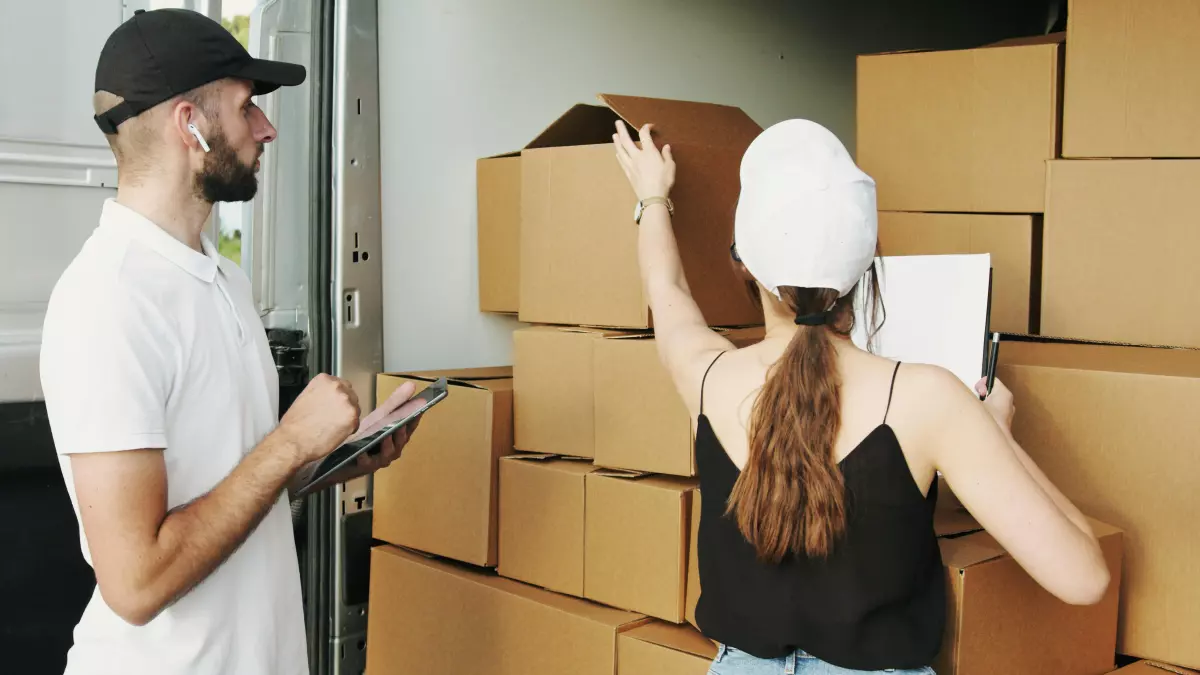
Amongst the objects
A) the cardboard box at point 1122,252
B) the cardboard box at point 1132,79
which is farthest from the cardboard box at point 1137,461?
the cardboard box at point 1132,79

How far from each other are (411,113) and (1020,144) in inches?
43.8

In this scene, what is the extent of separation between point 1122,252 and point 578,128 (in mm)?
932

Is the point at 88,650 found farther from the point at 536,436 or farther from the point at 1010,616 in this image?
the point at 1010,616

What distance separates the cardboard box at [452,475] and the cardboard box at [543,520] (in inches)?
1.3

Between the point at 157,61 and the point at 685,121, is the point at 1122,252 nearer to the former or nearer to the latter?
the point at 685,121

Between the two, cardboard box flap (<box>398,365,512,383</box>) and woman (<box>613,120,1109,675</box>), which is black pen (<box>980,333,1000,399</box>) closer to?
woman (<box>613,120,1109,675</box>)

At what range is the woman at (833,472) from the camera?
1.16 meters

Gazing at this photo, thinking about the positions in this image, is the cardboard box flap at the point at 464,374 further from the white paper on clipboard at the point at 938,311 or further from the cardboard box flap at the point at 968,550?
the cardboard box flap at the point at 968,550

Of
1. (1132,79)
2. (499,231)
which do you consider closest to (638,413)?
(499,231)

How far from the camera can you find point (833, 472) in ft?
3.87

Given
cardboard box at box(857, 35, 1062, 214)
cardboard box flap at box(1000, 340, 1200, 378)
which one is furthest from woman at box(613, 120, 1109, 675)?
cardboard box at box(857, 35, 1062, 214)

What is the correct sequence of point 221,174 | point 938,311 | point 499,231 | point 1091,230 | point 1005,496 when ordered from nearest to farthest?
1. point 1005,496
2. point 221,174
3. point 938,311
4. point 1091,230
5. point 499,231

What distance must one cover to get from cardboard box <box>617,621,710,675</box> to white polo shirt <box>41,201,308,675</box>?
1.73ft

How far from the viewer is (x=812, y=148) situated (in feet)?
4.07
